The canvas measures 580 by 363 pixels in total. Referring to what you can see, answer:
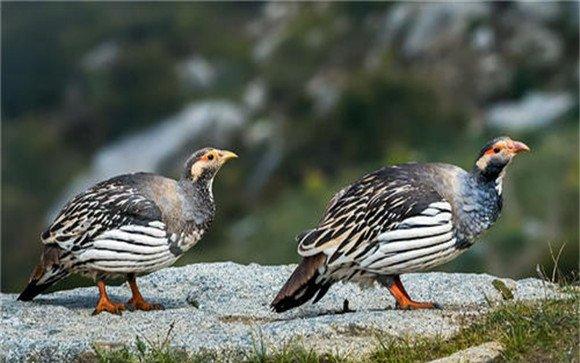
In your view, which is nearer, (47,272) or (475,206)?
(475,206)

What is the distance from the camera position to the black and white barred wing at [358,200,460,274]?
14.2 meters

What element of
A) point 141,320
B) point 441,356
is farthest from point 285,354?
point 141,320

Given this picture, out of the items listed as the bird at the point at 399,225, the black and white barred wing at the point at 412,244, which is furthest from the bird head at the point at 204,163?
the black and white barred wing at the point at 412,244

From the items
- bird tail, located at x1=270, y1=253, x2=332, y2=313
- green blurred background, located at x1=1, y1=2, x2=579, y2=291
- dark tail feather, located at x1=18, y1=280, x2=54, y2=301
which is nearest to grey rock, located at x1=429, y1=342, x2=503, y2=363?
bird tail, located at x1=270, y1=253, x2=332, y2=313

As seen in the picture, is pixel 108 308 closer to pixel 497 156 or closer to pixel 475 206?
pixel 475 206

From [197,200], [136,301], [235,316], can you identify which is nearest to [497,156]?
[235,316]

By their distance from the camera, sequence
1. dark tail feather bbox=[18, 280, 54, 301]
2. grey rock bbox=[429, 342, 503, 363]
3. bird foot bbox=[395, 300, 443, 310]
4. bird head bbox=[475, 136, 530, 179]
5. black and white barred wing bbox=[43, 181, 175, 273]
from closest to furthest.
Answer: grey rock bbox=[429, 342, 503, 363], bird foot bbox=[395, 300, 443, 310], bird head bbox=[475, 136, 530, 179], black and white barred wing bbox=[43, 181, 175, 273], dark tail feather bbox=[18, 280, 54, 301]

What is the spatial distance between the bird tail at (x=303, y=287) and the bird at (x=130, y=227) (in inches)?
A: 56.1

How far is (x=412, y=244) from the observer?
14.2 meters

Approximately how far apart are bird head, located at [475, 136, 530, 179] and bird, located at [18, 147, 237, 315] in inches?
106

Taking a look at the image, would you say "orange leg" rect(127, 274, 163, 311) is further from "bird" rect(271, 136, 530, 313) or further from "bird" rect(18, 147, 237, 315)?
"bird" rect(271, 136, 530, 313)

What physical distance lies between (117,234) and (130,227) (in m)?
0.15

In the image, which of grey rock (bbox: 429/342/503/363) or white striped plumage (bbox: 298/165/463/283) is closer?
grey rock (bbox: 429/342/503/363)

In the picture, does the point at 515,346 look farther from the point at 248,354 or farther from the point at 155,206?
the point at 155,206
